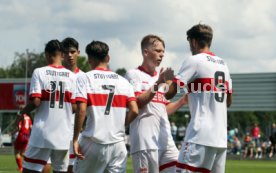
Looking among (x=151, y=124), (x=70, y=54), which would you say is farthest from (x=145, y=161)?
(x=70, y=54)

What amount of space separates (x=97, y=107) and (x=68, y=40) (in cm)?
313

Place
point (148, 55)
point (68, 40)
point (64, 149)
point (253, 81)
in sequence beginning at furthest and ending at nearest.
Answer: point (253, 81) → point (68, 40) → point (64, 149) → point (148, 55)

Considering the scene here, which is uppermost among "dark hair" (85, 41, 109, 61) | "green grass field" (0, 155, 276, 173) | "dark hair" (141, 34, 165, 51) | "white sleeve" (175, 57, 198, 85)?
"dark hair" (141, 34, 165, 51)

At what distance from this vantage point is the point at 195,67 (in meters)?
8.02

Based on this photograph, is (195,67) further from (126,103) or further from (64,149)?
Answer: (64,149)

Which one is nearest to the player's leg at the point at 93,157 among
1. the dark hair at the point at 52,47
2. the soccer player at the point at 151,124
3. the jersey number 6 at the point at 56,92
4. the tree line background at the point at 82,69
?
the soccer player at the point at 151,124

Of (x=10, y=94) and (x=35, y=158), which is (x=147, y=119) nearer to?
(x=35, y=158)

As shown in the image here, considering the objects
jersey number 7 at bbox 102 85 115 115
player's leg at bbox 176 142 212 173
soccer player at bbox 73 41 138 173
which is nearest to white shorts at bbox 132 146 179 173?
soccer player at bbox 73 41 138 173

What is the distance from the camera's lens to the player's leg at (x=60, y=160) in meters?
10.4

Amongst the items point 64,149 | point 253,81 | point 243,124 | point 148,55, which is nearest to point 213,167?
point 148,55

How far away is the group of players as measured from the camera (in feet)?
26.4

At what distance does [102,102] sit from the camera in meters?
8.45

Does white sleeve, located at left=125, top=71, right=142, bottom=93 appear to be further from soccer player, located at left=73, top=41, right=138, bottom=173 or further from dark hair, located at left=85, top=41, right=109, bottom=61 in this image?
dark hair, located at left=85, top=41, right=109, bottom=61

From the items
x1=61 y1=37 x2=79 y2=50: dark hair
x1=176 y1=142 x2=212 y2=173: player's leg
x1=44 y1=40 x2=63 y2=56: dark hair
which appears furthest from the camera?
x1=61 y1=37 x2=79 y2=50: dark hair
